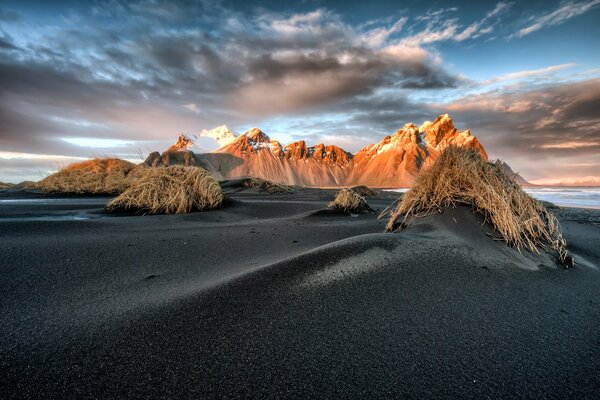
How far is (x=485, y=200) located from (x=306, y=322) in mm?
2047

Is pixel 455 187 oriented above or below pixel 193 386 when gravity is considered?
above

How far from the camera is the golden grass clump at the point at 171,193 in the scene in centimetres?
440

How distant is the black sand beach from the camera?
79 centimetres

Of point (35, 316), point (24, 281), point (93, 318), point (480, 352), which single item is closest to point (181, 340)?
point (93, 318)

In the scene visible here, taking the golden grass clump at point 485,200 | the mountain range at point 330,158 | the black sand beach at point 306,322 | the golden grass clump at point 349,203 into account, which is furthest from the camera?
the mountain range at point 330,158

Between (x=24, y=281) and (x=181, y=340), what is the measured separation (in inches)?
44.2

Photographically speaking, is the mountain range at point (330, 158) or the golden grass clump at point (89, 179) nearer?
the golden grass clump at point (89, 179)

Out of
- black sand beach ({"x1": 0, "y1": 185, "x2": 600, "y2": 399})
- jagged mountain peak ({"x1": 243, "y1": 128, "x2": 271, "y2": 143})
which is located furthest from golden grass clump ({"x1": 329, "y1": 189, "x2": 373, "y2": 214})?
jagged mountain peak ({"x1": 243, "y1": 128, "x2": 271, "y2": 143})

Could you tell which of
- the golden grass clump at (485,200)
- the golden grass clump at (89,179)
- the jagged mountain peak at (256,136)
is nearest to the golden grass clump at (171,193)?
the golden grass clump at (485,200)

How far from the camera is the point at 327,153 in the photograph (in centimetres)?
17988

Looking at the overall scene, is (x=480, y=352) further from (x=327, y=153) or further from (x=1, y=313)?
(x=327, y=153)

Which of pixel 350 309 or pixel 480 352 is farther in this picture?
pixel 350 309

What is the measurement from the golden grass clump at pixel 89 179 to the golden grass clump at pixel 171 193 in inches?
154

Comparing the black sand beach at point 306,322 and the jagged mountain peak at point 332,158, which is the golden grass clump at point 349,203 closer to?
the black sand beach at point 306,322
